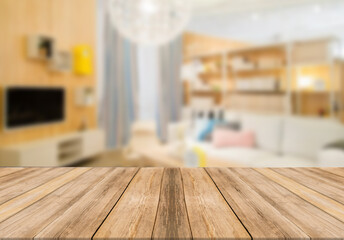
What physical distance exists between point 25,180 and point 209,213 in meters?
0.46

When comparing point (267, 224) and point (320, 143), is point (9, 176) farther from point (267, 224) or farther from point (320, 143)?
point (320, 143)

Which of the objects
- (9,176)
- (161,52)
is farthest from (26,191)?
(161,52)

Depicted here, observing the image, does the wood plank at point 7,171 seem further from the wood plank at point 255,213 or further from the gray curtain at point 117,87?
the gray curtain at point 117,87

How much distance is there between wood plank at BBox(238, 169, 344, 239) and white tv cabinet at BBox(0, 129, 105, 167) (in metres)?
2.31

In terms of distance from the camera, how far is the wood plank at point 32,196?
470mm

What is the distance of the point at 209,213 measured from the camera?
1.50ft

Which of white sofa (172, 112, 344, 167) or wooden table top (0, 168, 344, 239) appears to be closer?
wooden table top (0, 168, 344, 239)

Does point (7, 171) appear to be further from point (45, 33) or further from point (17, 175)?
point (45, 33)

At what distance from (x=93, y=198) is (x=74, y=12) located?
11.4ft

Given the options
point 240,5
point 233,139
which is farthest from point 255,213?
point 240,5

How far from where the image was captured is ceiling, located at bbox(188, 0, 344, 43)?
4.05 m

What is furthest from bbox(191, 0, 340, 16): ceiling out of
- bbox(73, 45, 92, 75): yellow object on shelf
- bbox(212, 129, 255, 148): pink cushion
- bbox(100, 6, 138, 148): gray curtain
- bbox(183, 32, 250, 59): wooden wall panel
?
bbox(212, 129, 255, 148): pink cushion

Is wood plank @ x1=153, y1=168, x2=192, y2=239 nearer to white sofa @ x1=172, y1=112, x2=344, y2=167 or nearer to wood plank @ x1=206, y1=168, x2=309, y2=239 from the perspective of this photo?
wood plank @ x1=206, y1=168, x2=309, y2=239

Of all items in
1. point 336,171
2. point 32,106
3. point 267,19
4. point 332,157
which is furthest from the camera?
point 267,19
